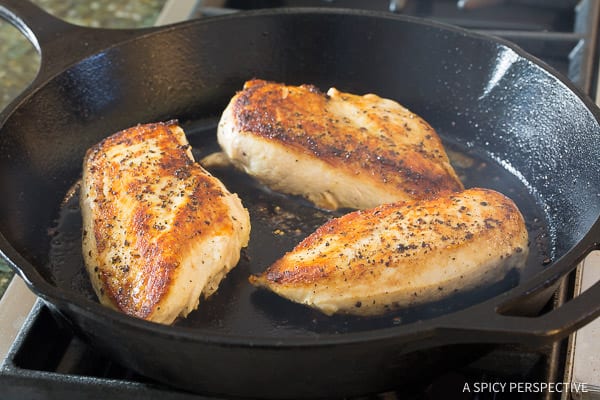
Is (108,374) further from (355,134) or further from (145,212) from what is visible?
(355,134)

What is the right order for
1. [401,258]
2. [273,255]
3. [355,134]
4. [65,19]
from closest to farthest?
[401,258] < [273,255] < [355,134] < [65,19]

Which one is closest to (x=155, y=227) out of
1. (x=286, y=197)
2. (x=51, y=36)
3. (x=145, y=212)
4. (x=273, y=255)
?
(x=145, y=212)

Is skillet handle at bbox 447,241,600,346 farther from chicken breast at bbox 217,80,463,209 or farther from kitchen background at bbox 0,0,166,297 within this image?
kitchen background at bbox 0,0,166,297

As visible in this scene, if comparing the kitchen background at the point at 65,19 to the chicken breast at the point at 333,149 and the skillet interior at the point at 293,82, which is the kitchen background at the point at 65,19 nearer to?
the skillet interior at the point at 293,82

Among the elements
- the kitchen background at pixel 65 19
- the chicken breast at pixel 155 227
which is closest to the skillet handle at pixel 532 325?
the chicken breast at pixel 155 227

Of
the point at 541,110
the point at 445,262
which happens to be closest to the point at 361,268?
the point at 445,262

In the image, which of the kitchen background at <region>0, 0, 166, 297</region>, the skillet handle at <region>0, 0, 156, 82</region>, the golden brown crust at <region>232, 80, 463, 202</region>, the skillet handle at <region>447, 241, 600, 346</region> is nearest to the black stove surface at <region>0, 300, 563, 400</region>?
the skillet handle at <region>447, 241, 600, 346</region>
